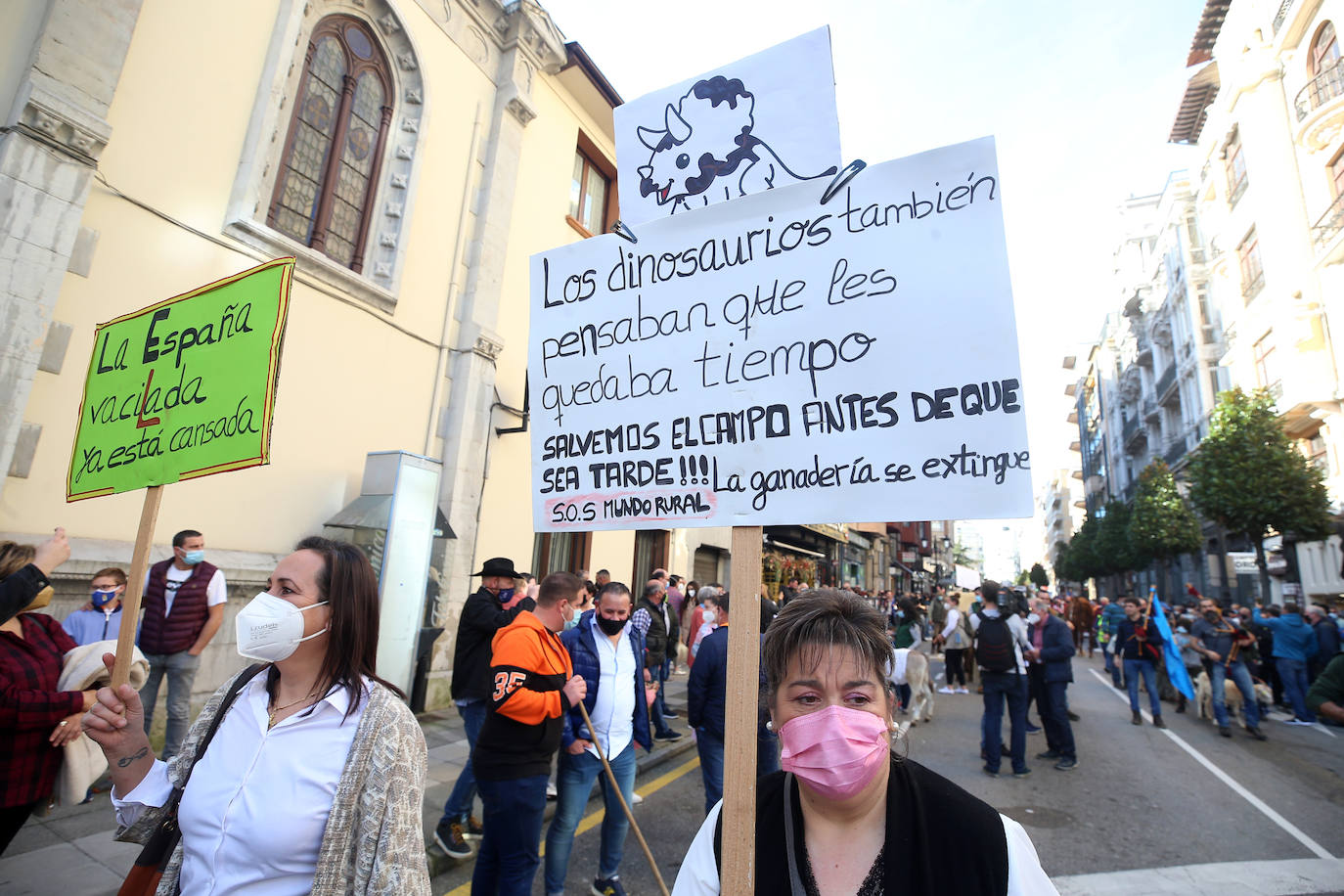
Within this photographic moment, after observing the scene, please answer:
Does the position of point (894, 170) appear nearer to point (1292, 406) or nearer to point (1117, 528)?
point (1292, 406)

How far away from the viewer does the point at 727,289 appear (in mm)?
2195

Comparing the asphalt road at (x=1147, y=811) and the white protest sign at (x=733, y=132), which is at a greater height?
the white protest sign at (x=733, y=132)

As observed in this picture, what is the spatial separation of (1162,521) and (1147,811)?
83.8 feet

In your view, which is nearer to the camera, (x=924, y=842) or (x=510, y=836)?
(x=924, y=842)

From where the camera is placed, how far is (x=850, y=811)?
4.83ft

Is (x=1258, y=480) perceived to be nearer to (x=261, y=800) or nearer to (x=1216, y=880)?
(x=1216, y=880)

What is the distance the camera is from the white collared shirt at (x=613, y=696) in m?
4.04

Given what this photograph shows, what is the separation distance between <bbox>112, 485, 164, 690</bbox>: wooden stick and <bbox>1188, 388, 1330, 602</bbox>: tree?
2260 cm

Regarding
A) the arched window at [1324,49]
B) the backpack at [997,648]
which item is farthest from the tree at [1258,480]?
the backpack at [997,648]

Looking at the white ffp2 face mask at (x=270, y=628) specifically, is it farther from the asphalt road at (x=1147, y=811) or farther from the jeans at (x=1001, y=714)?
the jeans at (x=1001, y=714)

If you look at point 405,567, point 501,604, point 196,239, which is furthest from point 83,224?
point 501,604

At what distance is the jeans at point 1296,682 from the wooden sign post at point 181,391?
Result: 14969 millimetres

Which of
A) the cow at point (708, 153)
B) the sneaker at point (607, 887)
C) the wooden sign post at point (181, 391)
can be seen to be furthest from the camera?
the sneaker at point (607, 887)

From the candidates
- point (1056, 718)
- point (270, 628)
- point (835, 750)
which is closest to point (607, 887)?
point (270, 628)
